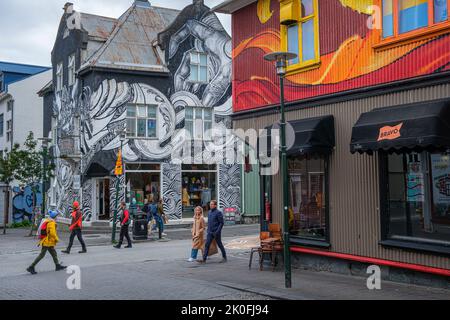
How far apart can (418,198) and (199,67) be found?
20989 millimetres

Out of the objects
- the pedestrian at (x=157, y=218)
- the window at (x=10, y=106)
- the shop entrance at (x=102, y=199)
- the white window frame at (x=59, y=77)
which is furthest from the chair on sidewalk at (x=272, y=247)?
the window at (x=10, y=106)

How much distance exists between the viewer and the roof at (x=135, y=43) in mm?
27906

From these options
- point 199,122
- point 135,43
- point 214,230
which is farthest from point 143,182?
point 214,230

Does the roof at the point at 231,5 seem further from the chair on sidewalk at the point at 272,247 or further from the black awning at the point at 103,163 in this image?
the black awning at the point at 103,163

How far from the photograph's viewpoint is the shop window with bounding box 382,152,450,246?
404 inches

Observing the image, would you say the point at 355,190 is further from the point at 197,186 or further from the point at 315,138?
the point at 197,186

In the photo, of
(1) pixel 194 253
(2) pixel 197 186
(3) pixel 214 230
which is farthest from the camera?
(2) pixel 197 186

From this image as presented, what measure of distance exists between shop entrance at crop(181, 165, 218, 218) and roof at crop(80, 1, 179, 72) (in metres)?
5.75

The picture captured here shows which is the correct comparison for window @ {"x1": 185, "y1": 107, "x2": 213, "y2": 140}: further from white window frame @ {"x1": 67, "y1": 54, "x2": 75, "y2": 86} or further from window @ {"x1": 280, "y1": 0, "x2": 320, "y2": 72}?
window @ {"x1": 280, "y1": 0, "x2": 320, "y2": 72}

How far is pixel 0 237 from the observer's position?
86.7ft

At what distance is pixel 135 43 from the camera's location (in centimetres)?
2930

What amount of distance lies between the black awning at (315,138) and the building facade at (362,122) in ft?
0.08

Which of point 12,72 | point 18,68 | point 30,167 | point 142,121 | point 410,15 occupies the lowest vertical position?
point 30,167
